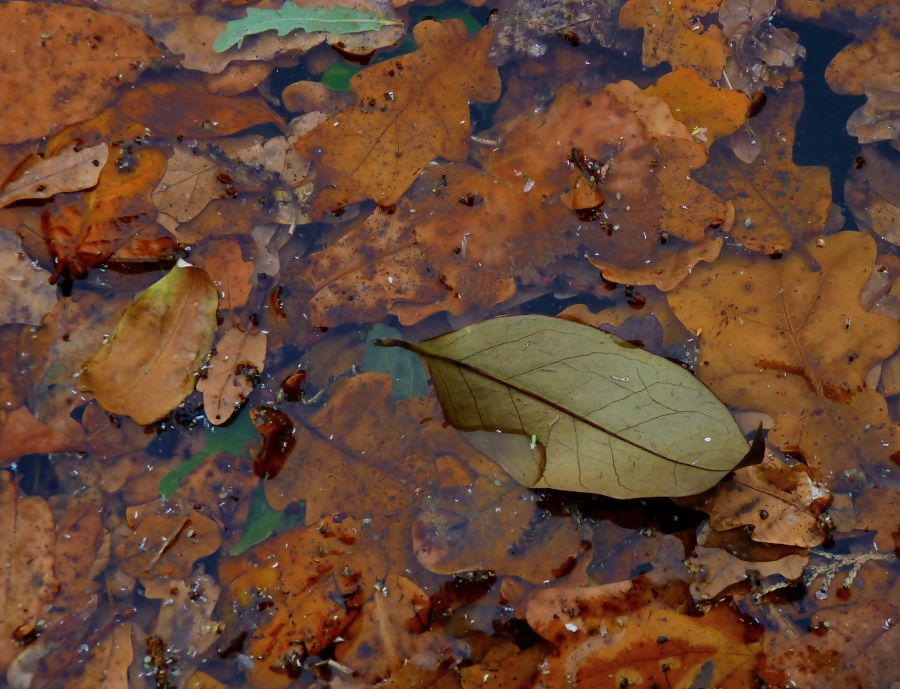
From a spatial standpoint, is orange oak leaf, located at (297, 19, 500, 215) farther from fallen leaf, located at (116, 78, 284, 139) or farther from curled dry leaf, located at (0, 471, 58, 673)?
curled dry leaf, located at (0, 471, 58, 673)

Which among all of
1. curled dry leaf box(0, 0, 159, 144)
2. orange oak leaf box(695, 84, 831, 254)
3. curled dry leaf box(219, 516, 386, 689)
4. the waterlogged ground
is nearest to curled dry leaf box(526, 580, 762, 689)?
the waterlogged ground

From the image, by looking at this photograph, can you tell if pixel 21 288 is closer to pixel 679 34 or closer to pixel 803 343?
pixel 679 34

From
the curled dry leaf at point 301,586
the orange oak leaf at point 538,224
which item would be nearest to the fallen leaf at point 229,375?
the orange oak leaf at point 538,224

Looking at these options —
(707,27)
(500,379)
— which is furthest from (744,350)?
(707,27)

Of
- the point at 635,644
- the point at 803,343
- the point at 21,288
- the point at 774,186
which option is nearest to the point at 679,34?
the point at 774,186

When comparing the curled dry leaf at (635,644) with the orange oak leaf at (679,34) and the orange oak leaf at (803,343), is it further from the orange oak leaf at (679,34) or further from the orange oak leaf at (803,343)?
the orange oak leaf at (679,34)

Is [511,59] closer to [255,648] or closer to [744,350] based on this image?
[744,350]
